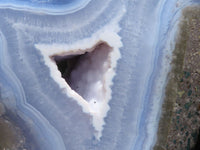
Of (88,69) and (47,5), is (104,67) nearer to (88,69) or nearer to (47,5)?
(88,69)

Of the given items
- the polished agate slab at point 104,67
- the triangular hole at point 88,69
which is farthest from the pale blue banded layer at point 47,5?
the triangular hole at point 88,69

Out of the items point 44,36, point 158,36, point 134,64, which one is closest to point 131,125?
point 134,64

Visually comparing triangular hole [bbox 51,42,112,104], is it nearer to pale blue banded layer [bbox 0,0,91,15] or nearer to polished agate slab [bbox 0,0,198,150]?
polished agate slab [bbox 0,0,198,150]

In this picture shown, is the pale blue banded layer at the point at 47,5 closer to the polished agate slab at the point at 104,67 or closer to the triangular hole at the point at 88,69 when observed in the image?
the polished agate slab at the point at 104,67

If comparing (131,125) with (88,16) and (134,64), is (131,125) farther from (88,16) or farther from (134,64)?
(88,16)

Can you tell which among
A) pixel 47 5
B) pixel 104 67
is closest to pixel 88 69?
pixel 104 67

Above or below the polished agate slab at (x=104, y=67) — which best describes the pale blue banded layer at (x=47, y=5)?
above
